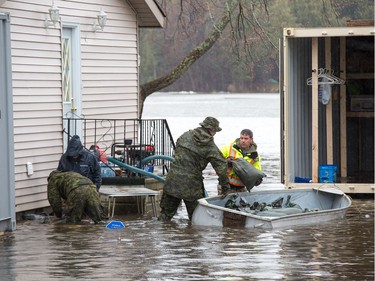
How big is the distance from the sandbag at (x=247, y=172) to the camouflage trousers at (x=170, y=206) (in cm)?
78

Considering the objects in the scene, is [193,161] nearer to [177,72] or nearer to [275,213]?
[275,213]

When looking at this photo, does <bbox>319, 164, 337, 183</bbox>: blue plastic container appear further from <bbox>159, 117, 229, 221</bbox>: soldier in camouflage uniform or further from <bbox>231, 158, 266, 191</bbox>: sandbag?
<bbox>159, 117, 229, 221</bbox>: soldier in camouflage uniform

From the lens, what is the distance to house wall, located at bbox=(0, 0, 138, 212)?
18141 mm

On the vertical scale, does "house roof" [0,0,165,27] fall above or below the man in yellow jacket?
above

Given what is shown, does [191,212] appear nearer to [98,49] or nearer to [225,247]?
[225,247]

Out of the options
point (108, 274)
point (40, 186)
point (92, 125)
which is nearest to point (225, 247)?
point (108, 274)

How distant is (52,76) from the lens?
19219 mm

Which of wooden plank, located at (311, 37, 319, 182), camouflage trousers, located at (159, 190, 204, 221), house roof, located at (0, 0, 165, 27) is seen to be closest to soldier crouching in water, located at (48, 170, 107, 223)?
camouflage trousers, located at (159, 190, 204, 221)

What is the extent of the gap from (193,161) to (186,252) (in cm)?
333

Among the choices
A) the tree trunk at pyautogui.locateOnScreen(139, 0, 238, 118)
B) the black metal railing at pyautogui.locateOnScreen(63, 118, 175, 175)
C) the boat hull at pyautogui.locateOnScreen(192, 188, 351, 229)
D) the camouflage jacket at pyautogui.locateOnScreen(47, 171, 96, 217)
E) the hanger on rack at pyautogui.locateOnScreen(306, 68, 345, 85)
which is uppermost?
the tree trunk at pyautogui.locateOnScreen(139, 0, 238, 118)

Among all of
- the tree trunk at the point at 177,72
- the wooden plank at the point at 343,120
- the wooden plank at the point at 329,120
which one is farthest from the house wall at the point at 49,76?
the tree trunk at the point at 177,72

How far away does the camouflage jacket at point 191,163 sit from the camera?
56.7ft

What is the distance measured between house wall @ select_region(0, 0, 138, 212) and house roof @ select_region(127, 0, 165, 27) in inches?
6.4

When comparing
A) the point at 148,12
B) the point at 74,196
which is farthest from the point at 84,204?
the point at 148,12
